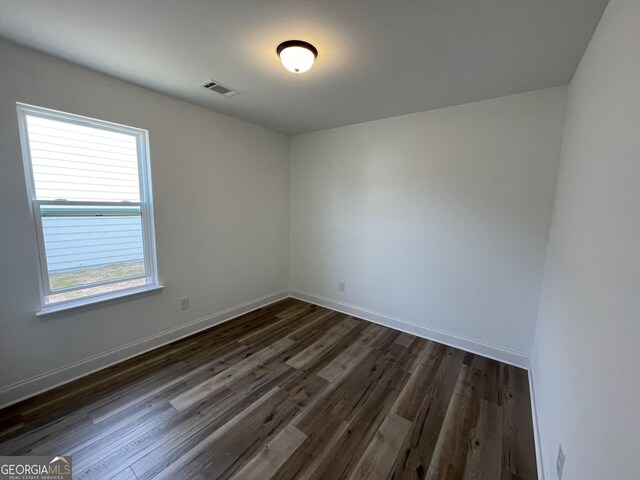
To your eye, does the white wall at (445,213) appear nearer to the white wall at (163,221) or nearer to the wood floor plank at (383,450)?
the white wall at (163,221)

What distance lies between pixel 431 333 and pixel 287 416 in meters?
1.85

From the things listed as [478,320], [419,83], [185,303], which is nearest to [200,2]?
[419,83]

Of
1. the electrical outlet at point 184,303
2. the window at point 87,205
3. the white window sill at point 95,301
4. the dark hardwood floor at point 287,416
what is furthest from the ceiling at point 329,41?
the dark hardwood floor at point 287,416

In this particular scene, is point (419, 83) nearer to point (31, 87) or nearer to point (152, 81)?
point (152, 81)

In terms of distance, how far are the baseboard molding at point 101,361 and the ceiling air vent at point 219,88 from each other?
2421 millimetres

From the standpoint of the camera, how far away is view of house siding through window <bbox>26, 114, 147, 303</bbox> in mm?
1943

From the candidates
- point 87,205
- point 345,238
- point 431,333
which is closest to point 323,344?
point 431,333

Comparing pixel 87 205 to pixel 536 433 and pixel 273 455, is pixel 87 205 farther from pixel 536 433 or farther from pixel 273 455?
pixel 536 433

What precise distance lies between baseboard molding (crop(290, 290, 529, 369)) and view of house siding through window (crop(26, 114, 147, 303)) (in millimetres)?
2367

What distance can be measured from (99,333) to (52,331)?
303 mm

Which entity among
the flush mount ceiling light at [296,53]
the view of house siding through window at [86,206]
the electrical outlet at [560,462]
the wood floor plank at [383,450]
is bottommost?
the wood floor plank at [383,450]

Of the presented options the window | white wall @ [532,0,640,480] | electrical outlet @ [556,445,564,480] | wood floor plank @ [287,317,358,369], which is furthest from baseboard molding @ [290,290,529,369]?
the window

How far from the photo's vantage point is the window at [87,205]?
75.5 inches

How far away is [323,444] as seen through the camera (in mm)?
1604
